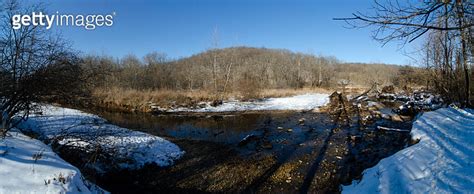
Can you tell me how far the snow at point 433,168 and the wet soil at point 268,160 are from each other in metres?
1.82

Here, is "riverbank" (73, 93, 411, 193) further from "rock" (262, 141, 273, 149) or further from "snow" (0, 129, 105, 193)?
"snow" (0, 129, 105, 193)

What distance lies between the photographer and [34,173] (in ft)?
15.3

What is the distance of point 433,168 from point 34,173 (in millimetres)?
7019

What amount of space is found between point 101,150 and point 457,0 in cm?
974

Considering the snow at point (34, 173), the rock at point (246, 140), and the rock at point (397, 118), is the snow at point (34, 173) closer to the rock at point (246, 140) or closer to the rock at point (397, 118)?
the rock at point (246, 140)

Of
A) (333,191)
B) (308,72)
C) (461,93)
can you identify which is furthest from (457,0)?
(308,72)

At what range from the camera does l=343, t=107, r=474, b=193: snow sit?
176 inches

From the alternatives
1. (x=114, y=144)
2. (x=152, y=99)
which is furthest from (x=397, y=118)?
(x=152, y=99)

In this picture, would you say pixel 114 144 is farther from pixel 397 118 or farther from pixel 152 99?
pixel 152 99

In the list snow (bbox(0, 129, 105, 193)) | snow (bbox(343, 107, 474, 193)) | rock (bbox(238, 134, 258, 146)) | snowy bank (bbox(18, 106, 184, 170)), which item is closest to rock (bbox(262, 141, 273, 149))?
rock (bbox(238, 134, 258, 146))

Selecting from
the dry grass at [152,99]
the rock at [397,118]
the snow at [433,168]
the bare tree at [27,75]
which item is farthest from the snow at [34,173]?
the dry grass at [152,99]

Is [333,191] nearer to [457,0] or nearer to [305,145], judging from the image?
[305,145]

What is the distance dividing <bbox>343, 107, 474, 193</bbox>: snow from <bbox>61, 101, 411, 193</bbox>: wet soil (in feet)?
5.98

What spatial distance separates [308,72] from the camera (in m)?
70.8
